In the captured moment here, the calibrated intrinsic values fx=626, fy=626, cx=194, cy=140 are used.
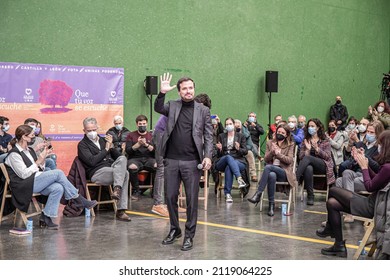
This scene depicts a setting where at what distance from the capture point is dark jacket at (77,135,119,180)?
7.50 meters

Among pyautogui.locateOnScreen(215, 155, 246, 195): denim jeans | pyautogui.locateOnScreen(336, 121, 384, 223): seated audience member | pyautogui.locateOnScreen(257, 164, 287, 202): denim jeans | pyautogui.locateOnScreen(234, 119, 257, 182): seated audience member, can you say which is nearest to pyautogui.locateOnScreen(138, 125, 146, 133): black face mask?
pyautogui.locateOnScreen(215, 155, 246, 195): denim jeans

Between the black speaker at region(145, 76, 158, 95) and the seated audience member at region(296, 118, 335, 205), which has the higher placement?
the black speaker at region(145, 76, 158, 95)

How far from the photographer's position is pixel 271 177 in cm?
779

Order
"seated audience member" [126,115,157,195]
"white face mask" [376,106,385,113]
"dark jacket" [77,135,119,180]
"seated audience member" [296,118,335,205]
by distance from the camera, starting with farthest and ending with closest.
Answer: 1. "white face mask" [376,106,385,113]
2. "seated audience member" [126,115,157,195]
3. "seated audience member" [296,118,335,205]
4. "dark jacket" [77,135,119,180]

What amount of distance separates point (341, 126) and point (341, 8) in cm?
304

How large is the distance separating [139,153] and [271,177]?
220 centimetres

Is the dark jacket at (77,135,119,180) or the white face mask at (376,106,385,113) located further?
the white face mask at (376,106,385,113)

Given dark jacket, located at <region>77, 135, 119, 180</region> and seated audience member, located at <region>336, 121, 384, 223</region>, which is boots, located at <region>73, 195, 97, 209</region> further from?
seated audience member, located at <region>336, 121, 384, 223</region>

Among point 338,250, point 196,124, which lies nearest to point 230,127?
point 196,124

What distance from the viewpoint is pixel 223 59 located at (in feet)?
41.3

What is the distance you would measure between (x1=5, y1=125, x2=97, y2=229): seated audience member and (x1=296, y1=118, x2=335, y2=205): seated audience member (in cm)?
340

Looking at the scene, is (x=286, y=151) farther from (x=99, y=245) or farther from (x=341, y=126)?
(x=341, y=126)

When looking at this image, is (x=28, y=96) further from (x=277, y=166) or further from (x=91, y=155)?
(x=277, y=166)
